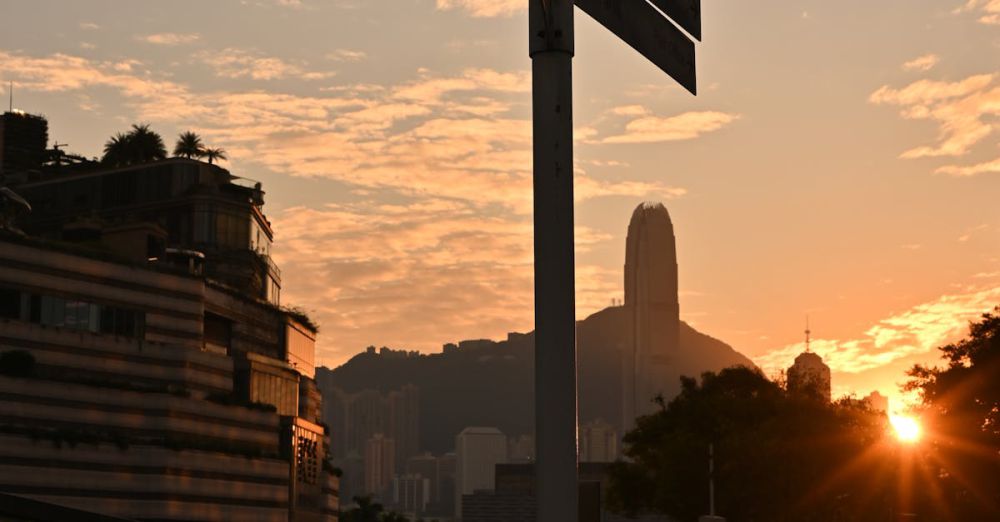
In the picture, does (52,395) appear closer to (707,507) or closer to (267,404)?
(267,404)

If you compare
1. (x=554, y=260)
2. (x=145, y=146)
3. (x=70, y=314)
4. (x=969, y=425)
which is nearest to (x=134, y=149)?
(x=145, y=146)

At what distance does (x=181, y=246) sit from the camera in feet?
504

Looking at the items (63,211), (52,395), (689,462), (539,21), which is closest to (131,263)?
(52,395)

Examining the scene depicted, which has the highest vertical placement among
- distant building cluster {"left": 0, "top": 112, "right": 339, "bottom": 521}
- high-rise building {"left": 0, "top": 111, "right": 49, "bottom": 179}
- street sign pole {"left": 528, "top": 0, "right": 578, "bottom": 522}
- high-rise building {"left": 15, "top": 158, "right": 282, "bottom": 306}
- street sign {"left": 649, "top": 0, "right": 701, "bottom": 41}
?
high-rise building {"left": 0, "top": 111, "right": 49, "bottom": 179}

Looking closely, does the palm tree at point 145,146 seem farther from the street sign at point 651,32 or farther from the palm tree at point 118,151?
the street sign at point 651,32

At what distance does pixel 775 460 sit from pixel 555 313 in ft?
271

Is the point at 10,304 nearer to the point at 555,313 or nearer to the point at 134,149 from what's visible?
the point at 134,149

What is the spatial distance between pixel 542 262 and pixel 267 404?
136 metres

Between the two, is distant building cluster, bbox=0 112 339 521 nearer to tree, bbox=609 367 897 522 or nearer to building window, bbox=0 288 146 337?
building window, bbox=0 288 146 337

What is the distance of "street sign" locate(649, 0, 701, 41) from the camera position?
10.6m

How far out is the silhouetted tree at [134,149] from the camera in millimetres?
174375

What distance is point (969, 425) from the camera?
7681 centimetres

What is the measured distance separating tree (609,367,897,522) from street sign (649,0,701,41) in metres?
76.3

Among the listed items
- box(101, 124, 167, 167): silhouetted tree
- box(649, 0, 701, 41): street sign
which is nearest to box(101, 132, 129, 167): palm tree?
box(101, 124, 167, 167): silhouetted tree
